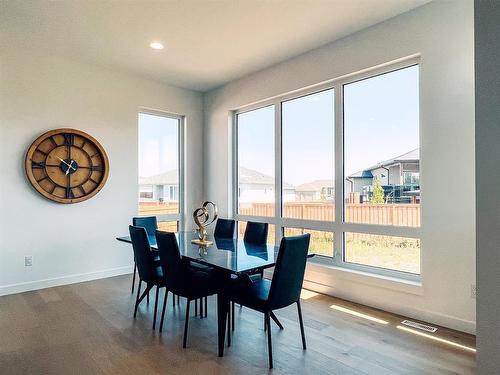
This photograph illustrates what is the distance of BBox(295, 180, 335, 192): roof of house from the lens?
4.06 meters

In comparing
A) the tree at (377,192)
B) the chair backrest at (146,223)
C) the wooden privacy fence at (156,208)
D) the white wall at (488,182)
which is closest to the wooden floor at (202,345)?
the white wall at (488,182)

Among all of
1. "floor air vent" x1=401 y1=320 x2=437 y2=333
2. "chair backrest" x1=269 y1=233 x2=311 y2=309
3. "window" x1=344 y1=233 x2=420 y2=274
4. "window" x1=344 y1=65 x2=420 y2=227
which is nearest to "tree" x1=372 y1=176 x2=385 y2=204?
"window" x1=344 y1=65 x2=420 y2=227

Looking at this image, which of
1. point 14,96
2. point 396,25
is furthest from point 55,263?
point 396,25

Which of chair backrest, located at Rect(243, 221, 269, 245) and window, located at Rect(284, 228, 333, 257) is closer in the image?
chair backrest, located at Rect(243, 221, 269, 245)

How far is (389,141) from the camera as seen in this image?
352 centimetres

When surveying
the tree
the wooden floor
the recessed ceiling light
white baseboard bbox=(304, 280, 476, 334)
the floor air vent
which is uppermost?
the recessed ceiling light

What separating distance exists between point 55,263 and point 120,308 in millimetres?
1469

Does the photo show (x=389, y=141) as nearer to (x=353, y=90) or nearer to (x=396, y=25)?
(x=353, y=90)

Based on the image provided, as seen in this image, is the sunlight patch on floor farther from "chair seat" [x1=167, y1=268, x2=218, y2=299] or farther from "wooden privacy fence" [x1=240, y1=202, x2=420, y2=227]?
"chair seat" [x1=167, y1=268, x2=218, y2=299]

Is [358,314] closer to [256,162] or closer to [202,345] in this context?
[202,345]

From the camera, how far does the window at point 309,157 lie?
4.06 m

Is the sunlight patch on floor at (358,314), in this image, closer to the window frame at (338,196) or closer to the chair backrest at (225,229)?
the window frame at (338,196)

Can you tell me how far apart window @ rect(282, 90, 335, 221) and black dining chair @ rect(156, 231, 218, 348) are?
6.19ft

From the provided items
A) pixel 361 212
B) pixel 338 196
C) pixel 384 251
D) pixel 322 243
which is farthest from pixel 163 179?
pixel 384 251
